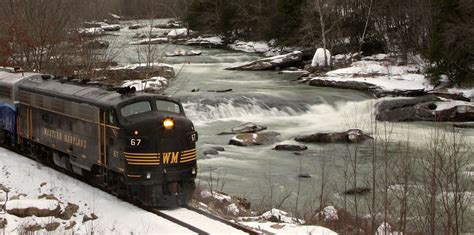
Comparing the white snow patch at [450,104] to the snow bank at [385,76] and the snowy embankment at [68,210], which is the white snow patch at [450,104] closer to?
the snow bank at [385,76]

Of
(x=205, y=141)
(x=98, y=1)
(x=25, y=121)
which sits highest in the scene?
→ (x=98, y=1)

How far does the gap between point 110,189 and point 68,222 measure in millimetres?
2251

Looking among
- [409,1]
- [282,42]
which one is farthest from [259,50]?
[409,1]

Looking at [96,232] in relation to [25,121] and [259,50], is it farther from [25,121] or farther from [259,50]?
[259,50]

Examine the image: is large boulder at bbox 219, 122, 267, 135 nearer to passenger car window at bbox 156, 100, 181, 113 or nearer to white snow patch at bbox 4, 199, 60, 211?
passenger car window at bbox 156, 100, 181, 113

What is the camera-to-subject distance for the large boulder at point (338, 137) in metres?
25.7

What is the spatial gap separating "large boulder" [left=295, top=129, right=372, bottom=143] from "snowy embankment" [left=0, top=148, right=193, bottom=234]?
13295 mm

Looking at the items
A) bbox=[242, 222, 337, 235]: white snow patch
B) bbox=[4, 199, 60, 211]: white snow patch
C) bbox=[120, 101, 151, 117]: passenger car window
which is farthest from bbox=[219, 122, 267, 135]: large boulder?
bbox=[4, 199, 60, 211]: white snow patch

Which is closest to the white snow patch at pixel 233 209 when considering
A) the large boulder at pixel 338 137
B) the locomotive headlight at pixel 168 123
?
the locomotive headlight at pixel 168 123

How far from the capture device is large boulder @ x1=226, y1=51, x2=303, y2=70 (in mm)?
Answer: 51125

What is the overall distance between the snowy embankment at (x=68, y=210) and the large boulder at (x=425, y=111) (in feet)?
67.6

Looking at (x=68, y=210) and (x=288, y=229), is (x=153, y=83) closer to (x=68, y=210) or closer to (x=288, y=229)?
(x=68, y=210)

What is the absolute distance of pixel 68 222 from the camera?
40.1ft

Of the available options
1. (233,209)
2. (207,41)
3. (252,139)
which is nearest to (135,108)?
(233,209)
